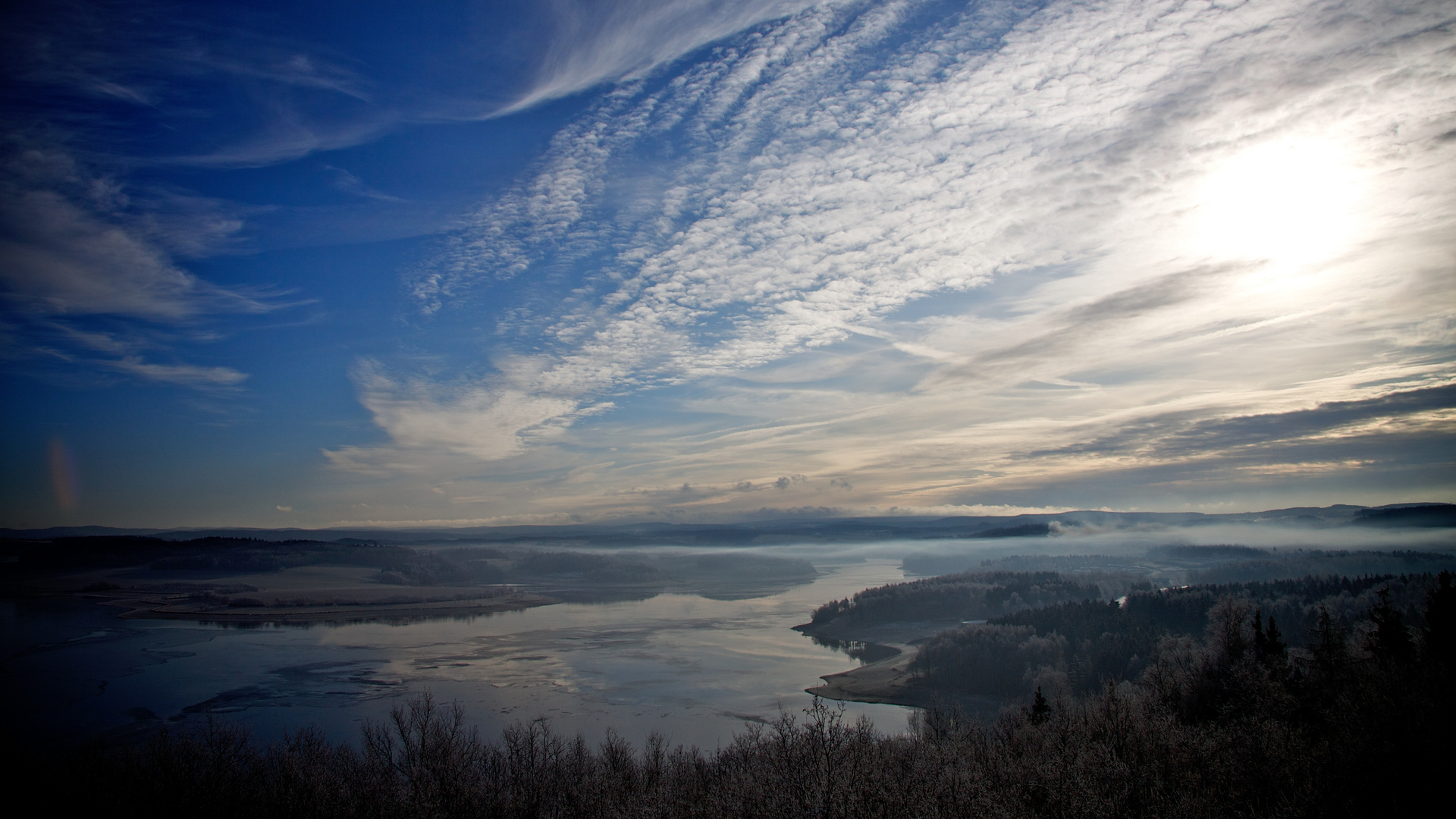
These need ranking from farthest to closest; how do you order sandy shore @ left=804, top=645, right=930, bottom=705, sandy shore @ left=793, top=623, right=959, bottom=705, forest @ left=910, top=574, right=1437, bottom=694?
1. sandy shore @ left=793, top=623, right=959, bottom=705
2. sandy shore @ left=804, top=645, right=930, bottom=705
3. forest @ left=910, top=574, right=1437, bottom=694

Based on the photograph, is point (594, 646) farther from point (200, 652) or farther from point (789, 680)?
point (200, 652)

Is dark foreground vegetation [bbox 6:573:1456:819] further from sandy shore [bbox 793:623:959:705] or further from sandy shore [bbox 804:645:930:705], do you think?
sandy shore [bbox 793:623:959:705]

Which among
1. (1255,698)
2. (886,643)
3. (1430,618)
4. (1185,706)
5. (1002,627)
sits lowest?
(886,643)

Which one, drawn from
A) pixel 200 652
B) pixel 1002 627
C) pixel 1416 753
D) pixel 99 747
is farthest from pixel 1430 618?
pixel 200 652

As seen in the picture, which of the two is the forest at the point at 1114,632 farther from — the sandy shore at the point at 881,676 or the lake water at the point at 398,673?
the lake water at the point at 398,673

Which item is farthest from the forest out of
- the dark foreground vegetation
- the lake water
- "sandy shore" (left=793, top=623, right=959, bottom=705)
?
the dark foreground vegetation

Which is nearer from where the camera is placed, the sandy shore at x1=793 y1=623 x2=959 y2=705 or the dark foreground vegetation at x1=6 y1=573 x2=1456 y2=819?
the dark foreground vegetation at x1=6 y1=573 x2=1456 y2=819
